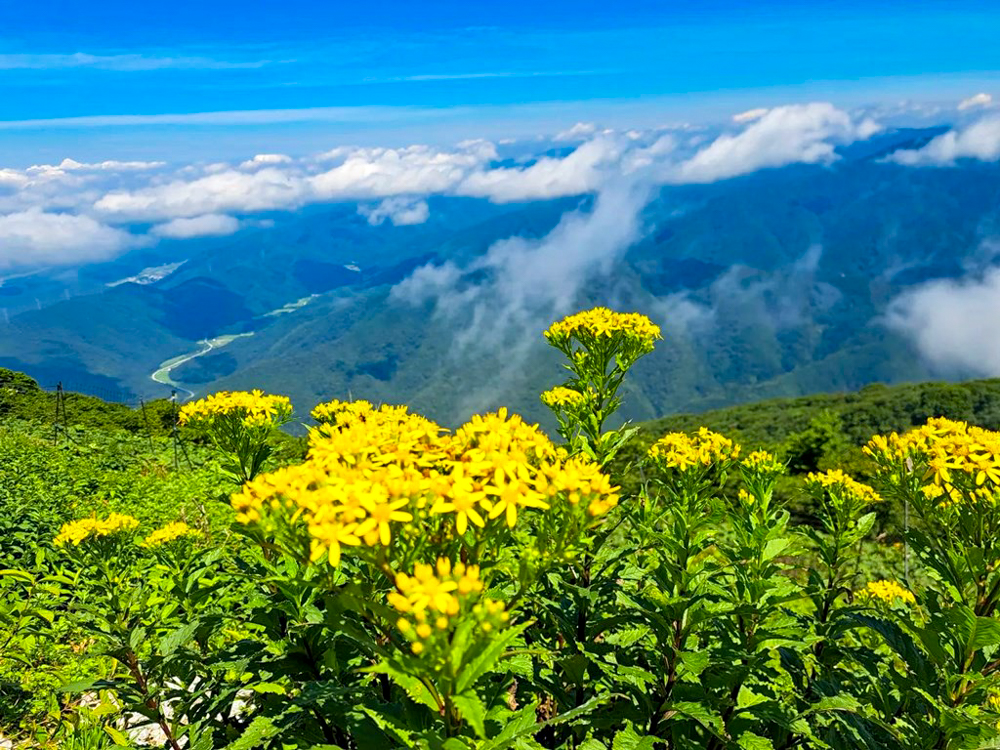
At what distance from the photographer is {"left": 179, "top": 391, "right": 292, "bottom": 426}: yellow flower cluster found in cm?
563

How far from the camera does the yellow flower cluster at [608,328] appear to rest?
6.77 metres

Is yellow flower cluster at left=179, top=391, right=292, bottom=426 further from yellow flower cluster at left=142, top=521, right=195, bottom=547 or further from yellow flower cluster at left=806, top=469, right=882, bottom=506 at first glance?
yellow flower cluster at left=806, top=469, right=882, bottom=506

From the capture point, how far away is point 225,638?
8.09 metres

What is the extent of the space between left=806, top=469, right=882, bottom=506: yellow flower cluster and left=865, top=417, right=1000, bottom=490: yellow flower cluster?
1341mm

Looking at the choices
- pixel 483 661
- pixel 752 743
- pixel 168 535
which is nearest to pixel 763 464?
pixel 752 743

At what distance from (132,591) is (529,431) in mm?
4768

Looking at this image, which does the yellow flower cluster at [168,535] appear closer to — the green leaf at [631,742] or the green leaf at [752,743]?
the green leaf at [631,742]

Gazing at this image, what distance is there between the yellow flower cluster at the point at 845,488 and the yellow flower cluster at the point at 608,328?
8.59ft

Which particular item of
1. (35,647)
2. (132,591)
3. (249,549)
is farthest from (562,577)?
(35,647)

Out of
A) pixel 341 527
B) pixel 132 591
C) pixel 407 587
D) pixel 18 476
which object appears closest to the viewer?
pixel 407 587

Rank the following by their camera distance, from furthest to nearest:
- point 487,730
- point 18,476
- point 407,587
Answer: point 18,476, point 487,730, point 407,587

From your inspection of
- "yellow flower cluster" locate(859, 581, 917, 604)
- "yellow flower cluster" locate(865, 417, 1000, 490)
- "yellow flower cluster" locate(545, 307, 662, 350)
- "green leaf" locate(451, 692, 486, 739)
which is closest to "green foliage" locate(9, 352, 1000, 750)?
"green leaf" locate(451, 692, 486, 739)

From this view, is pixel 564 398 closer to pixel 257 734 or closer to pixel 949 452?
pixel 949 452

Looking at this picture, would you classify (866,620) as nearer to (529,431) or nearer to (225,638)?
(529,431)
